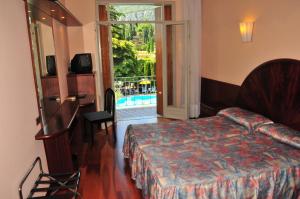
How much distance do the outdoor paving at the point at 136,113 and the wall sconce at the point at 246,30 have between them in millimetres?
2816

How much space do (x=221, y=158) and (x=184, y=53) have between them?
314cm

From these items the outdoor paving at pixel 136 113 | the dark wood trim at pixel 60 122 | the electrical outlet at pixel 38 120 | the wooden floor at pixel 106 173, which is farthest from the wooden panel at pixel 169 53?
the electrical outlet at pixel 38 120

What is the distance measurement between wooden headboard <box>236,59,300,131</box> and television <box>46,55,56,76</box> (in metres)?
2.65

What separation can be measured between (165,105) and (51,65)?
9.49ft

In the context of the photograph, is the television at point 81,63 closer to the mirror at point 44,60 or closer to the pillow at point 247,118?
the mirror at point 44,60

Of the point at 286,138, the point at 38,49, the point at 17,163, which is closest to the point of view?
the point at 17,163

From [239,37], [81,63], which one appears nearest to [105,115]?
[81,63]

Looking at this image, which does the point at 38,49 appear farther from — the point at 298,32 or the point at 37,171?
the point at 298,32

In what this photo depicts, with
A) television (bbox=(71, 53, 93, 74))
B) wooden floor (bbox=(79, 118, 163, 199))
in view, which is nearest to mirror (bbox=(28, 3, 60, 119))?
wooden floor (bbox=(79, 118, 163, 199))

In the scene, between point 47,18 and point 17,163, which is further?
point 47,18

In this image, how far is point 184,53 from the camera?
16.1ft

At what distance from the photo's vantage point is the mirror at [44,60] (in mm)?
2408

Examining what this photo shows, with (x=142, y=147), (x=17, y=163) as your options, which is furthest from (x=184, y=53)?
(x=17, y=163)

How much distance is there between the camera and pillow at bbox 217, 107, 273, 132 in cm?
276
